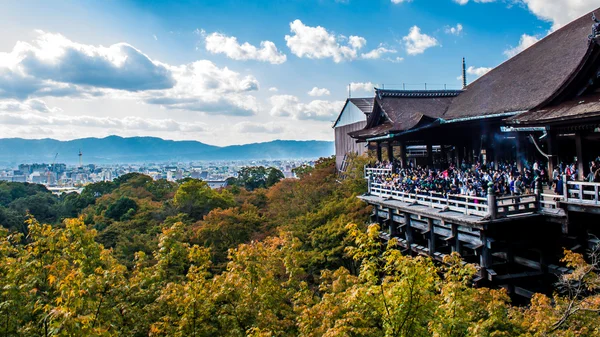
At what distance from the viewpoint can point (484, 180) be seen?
16.0 metres

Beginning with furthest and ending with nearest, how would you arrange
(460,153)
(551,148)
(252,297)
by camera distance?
(460,153) → (551,148) → (252,297)

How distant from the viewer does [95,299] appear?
9.37m

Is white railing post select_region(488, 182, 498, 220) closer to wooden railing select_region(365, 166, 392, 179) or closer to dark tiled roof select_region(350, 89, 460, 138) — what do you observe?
wooden railing select_region(365, 166, 392, 179)

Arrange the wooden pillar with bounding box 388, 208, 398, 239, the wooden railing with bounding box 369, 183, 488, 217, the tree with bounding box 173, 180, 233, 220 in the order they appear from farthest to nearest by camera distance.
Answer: the tree with bounding box 173, 180, 233, 220 < the wooden pillar with bounding box 388, 208, 398, 239 < the wooden railing with bounding box 369, 183, 488, 217

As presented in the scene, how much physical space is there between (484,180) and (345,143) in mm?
25156

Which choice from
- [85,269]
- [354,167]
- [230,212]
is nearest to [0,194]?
[230,212]

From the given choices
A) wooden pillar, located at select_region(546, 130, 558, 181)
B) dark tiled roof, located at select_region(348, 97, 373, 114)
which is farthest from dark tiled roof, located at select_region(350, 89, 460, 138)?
Answer: wooden pillar, located at select_region(546, 130, 558, 181)

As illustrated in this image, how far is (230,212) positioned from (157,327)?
940 inches

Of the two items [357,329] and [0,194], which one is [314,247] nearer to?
[357,329]

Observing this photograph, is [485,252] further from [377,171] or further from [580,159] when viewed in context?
[377,171]

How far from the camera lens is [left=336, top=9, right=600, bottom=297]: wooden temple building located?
12930 millimetres

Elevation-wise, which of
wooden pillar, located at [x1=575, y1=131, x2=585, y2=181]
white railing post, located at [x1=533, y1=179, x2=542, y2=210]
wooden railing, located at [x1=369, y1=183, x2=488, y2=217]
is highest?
wooden pillar, located at [x1=575, y1=131, x2=585, y2=181]

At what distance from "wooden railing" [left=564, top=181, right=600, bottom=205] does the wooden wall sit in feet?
76.9

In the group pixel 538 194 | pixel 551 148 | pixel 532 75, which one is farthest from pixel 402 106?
pixel 538 194
